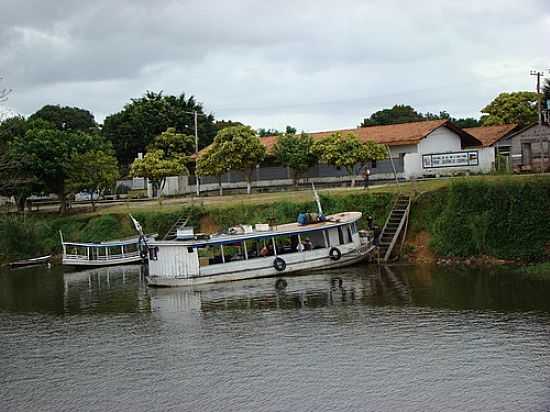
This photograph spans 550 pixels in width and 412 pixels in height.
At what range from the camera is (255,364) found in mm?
19562

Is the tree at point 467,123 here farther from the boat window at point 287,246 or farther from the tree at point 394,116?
the boat window at point 287,246

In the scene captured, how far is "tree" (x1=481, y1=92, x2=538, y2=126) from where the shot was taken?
69.1 m

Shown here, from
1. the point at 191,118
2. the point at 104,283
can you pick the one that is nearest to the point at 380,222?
the point at 104,283

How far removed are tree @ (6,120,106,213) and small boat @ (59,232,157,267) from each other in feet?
28.7

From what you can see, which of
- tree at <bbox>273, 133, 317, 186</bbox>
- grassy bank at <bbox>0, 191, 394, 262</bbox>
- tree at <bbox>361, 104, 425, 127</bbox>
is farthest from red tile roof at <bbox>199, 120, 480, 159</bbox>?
tree at <bbox>361, 104, 425, 127</bbox>

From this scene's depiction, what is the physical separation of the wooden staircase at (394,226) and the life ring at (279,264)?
16.2 ft

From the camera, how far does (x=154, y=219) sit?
44781 millimetres

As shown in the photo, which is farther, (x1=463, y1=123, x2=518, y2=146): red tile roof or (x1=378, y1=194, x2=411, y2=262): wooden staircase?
(x1=463, y1=123, x2=518, y2=146): red tile roof

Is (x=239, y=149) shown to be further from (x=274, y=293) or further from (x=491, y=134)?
(x=274, y=293)

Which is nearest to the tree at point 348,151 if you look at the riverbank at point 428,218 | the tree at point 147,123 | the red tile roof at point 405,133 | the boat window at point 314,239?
the red tile roof at point 405,133

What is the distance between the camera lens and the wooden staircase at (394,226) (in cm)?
3559

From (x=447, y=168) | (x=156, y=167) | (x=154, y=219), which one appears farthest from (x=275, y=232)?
(x=156, y=167)

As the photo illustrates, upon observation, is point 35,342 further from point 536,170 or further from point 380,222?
point 536,170

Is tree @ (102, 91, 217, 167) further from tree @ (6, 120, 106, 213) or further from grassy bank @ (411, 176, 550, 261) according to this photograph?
grassy bank @ (411, 176, 550, 261)
